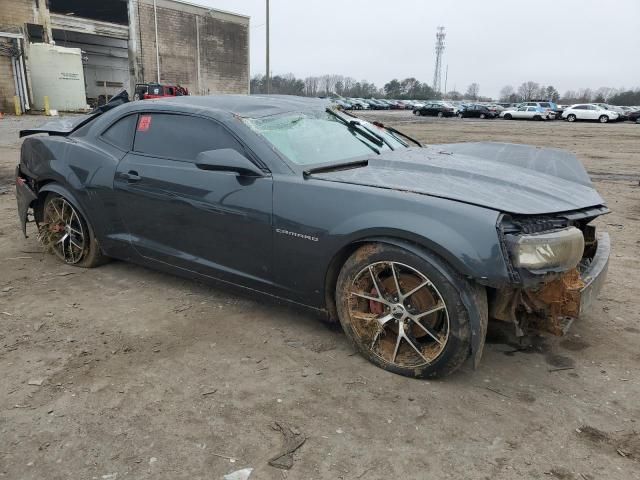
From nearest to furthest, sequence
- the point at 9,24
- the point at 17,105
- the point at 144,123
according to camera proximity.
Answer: the point at 144,123 → the point at 17,105 → the point at 9,24

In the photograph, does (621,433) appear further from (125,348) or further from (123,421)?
(125,348)

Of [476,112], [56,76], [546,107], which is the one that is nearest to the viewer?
[56,76]

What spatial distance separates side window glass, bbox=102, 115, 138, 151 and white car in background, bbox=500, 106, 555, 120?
39.5m

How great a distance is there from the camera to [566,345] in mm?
3201

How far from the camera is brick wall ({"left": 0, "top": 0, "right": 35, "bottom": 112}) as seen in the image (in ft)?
92.6

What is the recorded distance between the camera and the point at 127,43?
41250 mm

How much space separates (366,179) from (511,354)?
1.39 m

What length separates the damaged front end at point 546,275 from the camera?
2416mm

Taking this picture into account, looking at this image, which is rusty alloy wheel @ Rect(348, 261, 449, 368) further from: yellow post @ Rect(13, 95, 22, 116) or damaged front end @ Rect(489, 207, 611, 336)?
yellow post @ Rect(13, 95, 22, 116)

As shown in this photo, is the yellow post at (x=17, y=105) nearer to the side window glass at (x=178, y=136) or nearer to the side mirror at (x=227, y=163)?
the side window glass at (x=178, y=136)

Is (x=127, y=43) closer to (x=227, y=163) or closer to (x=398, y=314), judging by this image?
(x=227, y=163)

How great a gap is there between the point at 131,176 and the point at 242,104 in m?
0.98

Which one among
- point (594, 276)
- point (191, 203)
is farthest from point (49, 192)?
point (594, 276)

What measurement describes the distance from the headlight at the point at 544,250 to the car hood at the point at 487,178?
0.16 meters
